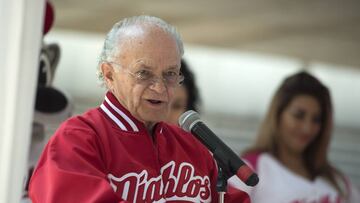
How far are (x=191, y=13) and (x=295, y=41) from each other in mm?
600

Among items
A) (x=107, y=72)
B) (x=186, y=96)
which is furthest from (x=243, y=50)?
(x=107, y=72)

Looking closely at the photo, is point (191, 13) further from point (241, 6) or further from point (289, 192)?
point (289, 192)

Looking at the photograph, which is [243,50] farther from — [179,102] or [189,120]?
[189,120]

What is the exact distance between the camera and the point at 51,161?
3.79ft

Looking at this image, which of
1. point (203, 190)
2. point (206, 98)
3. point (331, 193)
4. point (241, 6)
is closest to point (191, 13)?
point (241, 6)

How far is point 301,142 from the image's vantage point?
7.88ft

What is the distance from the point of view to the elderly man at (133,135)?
1.18 metres

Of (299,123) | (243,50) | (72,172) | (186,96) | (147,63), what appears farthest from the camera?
(243,50)

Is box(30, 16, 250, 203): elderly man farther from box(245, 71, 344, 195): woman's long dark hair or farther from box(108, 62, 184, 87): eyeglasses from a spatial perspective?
box(245, 71, 344, 195): woman's long dark hair

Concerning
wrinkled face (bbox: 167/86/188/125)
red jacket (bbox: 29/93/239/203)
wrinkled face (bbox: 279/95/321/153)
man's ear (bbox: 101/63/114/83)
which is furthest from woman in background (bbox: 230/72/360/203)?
man's ear (bbox: 101/63/114/83)

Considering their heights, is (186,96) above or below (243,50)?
above

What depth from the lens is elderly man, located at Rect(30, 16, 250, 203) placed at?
118cm

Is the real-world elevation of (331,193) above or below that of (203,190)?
below

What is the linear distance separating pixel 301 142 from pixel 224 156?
4.00 feet
